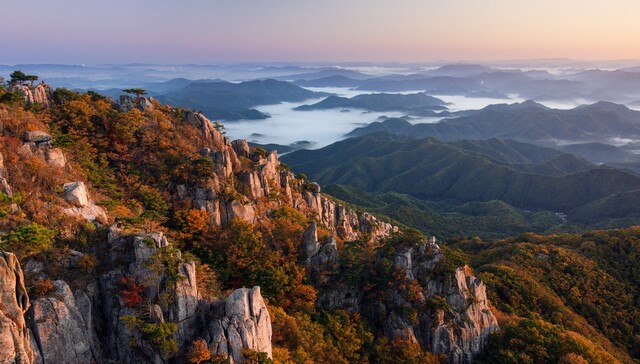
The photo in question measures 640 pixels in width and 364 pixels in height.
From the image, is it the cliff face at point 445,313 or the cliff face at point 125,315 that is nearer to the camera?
the cliff face at point 125,315

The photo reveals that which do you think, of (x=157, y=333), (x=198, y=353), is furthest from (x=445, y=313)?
(x=157, y=333)

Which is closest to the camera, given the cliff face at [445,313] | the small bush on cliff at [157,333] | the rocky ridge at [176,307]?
the rocky ridge at [176,307]

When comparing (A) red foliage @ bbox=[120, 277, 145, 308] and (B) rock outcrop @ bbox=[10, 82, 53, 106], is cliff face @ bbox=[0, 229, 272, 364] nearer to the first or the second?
(A) red foliage @ bbox=[120, 277, 145, 308]

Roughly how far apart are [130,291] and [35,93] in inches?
1179

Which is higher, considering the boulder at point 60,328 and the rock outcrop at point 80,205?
the rock outcrop at point 80,205

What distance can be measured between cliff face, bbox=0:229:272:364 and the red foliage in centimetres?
10

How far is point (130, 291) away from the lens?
807 inches

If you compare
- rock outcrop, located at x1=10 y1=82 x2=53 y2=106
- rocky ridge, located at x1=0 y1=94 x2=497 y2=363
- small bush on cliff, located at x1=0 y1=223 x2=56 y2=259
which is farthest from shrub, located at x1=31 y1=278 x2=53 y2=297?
rock outcrop, located at x1=10 y1=82 x2=53 y2=106

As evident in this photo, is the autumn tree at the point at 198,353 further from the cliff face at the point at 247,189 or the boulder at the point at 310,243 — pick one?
the boulder at the point at 310,243

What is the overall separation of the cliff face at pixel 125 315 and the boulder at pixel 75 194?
11.5ft

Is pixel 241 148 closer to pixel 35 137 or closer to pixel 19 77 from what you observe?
pixel 35 137

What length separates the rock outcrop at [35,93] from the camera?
36.6m

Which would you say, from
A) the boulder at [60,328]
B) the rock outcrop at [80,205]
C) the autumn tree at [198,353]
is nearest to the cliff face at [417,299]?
the autumn tree at [198,353]

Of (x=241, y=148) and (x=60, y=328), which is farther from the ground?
(x=241, y=148)
